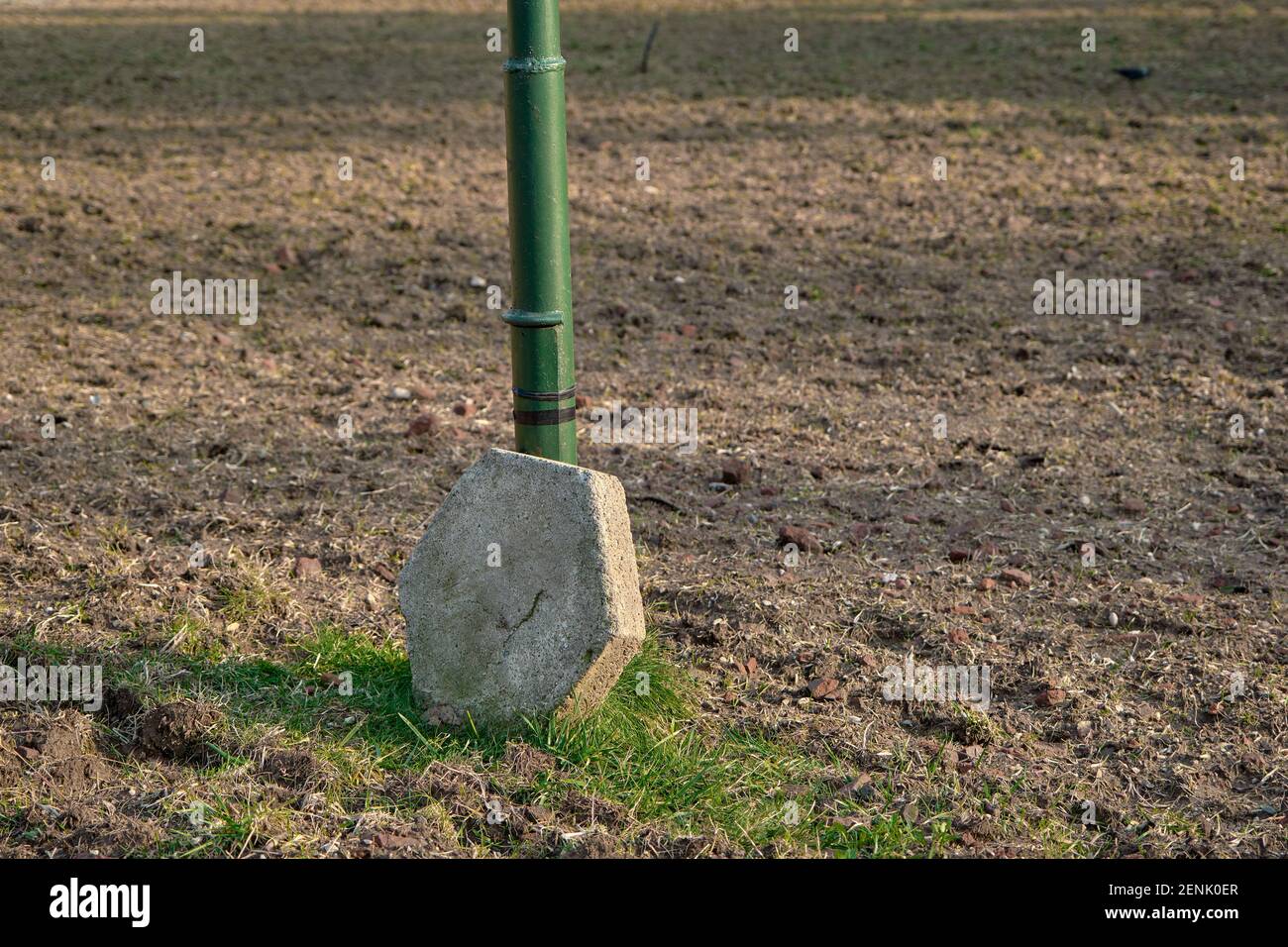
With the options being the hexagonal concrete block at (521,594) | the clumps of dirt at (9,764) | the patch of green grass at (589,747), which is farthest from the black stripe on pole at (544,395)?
the clumps of dirt at (9,764)

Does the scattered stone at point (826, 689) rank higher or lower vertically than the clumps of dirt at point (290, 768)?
lower

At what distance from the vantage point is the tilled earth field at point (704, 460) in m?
3.23

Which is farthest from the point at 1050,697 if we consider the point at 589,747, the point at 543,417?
the point at 543,417

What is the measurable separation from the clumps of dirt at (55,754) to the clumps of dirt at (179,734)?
0.39 ft

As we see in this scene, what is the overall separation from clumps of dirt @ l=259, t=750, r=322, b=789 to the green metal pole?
0.96m

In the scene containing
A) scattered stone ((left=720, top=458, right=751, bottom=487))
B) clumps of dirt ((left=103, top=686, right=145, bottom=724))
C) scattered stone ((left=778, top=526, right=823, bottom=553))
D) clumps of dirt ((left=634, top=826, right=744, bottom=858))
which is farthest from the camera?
scattered stone ((left=720, top=458, right=751, bottom=487))

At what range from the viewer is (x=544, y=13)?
3303mm

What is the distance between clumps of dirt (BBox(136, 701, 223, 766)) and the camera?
3283 millimetres

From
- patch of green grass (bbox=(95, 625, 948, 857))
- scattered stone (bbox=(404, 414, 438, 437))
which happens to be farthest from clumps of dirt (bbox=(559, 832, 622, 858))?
scattered stone (bbox=(404, 414, 438, 437))

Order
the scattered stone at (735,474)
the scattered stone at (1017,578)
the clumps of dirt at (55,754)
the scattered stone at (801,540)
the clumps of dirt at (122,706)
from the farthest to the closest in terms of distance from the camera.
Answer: the scattered stone at (735,474) < the scattered stone at (801,540) < the scattered stone at (1017,578) < the clumps of dirt at (122,706) < the clumps of dirt at (55,754)

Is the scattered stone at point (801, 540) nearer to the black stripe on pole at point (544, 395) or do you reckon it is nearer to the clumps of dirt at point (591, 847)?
the black stripe on pole at point (544, 395)

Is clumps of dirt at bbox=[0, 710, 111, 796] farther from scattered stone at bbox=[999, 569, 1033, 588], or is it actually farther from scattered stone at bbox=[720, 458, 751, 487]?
scattered stone at bbox=[999, 569, 1033, 588]

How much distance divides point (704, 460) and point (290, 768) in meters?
2.37

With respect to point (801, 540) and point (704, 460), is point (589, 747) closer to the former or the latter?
point (801, 540)
